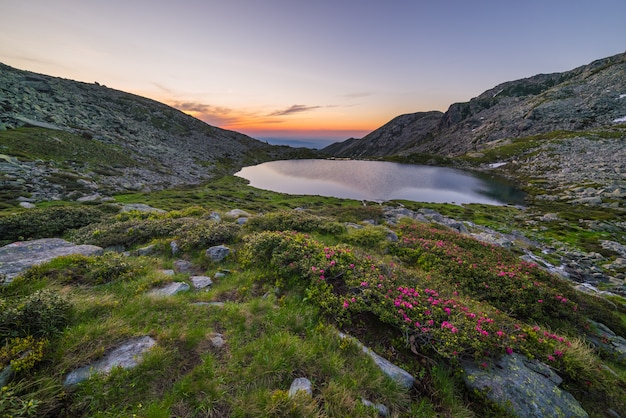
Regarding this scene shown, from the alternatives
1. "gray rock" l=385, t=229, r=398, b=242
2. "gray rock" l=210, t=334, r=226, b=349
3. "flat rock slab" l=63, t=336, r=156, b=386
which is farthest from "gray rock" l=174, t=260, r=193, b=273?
"gray rock" l=385, t=229, r=398, b=242

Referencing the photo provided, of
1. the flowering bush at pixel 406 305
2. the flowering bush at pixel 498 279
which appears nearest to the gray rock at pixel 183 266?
the flowering bush at pixel 406 305

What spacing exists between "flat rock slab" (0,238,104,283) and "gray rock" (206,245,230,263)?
15.7 ft

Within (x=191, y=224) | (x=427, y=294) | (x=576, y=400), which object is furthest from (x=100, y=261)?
(x=576, y=400)

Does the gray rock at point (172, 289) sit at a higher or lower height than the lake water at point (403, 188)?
higher

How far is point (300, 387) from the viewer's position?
4992mm

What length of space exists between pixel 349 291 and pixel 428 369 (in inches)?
116

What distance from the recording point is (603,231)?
97.5ft

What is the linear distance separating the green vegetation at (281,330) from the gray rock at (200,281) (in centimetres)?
32

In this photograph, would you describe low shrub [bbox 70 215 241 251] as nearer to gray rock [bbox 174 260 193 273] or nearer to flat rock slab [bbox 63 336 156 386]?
gray rock [bbox 174 260 193 273]

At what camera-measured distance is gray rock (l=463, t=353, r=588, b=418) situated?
5.51 metres

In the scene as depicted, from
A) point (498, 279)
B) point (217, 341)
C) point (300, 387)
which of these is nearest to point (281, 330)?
point (217, 341)

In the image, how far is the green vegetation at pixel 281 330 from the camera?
450cm

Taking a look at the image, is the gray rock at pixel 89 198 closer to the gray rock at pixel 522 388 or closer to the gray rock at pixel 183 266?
the gray rock at pixel 183 266

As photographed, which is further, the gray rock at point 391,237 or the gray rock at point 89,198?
the gray rock at point 89,198
